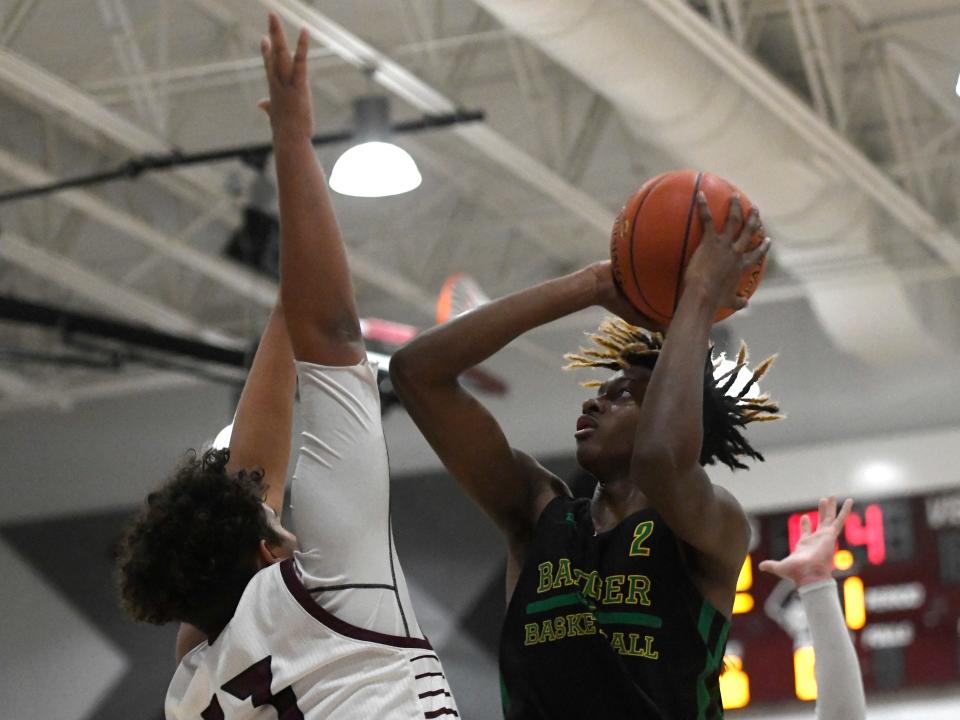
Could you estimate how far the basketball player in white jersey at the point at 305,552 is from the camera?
208 centimetres

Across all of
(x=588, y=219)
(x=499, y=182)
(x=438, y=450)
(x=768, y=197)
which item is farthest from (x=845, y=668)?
(x=499, y=182)

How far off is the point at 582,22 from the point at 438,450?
474 centimetres

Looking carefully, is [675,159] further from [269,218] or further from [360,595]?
[360,595]

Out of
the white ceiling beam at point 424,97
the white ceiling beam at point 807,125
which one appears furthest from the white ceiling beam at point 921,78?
the white ceiling beam at point 424,97

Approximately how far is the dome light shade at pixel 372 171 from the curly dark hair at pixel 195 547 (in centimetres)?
474

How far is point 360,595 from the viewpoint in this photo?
Answer: 81.7 inches

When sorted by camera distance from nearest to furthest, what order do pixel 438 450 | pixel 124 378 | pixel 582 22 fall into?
pixel 438 450 → pixel 582 22 → pixel 124 378

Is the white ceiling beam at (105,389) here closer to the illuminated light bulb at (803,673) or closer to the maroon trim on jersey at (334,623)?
the illuminated light bulb at (803,673)

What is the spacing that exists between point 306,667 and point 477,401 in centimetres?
64

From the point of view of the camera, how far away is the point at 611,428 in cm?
260

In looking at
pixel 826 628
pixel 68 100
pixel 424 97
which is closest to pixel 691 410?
pixel 826 628

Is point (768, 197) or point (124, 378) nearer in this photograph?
point (768, 197)

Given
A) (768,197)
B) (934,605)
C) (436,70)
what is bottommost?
(934,605)

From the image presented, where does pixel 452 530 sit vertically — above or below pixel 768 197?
below
